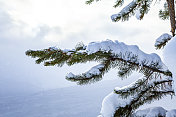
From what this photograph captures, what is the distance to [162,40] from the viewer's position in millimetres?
3398

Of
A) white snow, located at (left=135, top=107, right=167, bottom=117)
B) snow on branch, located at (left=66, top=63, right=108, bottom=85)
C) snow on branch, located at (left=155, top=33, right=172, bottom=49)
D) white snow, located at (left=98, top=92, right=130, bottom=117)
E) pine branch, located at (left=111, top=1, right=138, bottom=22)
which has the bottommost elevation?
white snow, located at (left=135, top=107, right=167, bottom=117)

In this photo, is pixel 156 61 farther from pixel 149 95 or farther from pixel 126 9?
pixel 126 9

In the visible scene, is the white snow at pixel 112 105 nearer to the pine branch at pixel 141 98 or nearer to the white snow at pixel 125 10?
the pine branch at pixel 141 98

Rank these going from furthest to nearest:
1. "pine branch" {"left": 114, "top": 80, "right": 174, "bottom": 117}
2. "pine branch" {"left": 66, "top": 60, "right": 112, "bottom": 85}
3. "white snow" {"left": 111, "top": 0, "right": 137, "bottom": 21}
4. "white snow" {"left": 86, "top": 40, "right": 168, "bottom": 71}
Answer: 1. "white snow" {"left": 111, "top": 0, "right": 137, "bottom": 21}
2. "pine branch" {"left": 114, "top": 80, "right": 174, "bottom": 117}
3. "pine branch" {"left": 66, "top": 60, "right": 112, "bottom": 85}
4. "white snow" {"left": 86, "top": 40, "right": 168, "bottom": 71}

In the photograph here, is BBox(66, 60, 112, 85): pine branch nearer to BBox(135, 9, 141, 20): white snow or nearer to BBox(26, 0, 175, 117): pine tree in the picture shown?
BBox(26, 0, 175, 117): pine tree

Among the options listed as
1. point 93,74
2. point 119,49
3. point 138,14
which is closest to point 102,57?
point 119,49

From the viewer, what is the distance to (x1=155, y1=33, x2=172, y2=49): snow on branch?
321 centimetres

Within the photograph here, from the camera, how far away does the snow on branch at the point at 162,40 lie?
127 inches

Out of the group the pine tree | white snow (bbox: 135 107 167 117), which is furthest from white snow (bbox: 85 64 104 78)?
white snow (bbox: 135 107 167 117)

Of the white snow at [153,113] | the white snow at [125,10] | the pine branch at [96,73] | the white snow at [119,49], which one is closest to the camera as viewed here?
the white snow at [119,49]

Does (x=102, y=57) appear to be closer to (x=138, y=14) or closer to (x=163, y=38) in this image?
(x=163, y=38)

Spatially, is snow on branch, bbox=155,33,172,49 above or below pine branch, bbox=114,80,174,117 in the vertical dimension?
above

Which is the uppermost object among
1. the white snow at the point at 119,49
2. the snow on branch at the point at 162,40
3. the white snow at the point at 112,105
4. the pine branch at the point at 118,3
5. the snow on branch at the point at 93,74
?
the pine branch at the point at 118,3

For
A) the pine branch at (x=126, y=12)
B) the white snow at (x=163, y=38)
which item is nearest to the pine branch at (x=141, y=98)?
the white snow at (x=163, y=38)
